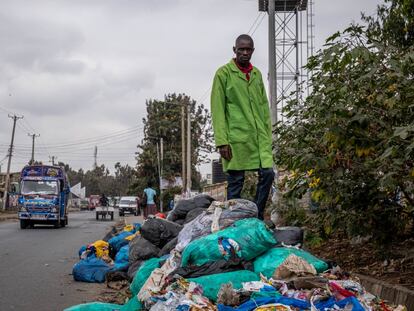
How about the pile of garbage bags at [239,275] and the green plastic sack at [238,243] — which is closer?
the pile of garbage bags at [239,275]

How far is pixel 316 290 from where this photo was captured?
12.3 feet

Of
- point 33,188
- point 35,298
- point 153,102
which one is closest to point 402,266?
point 35,298

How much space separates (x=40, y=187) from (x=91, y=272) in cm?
1687

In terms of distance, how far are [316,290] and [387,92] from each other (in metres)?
1.74

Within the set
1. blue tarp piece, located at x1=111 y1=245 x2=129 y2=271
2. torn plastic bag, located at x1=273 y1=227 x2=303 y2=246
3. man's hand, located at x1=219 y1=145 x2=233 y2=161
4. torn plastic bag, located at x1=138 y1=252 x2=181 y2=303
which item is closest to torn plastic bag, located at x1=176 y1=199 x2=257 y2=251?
torn plastic bag, located at x1=138 y1=252 x2=181 y2=303

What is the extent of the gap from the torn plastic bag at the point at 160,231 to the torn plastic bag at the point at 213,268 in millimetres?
2498

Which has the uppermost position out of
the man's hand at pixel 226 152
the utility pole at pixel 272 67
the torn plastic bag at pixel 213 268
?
the utility pole at pixel 272 67

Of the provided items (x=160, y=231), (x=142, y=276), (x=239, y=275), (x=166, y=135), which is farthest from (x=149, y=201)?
(x=166, y=135)

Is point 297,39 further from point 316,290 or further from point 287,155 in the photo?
point 316,290

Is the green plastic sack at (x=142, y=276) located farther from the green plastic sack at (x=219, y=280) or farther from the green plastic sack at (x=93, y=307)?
the green plastic sack at (x=219, y=280)

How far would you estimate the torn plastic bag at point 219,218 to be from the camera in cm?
525

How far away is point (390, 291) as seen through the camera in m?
4.57

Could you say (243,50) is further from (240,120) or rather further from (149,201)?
(149,201)

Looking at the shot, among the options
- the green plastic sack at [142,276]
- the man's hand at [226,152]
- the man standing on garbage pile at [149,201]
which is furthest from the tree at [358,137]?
the man standing on garbage pile at [149,201]
